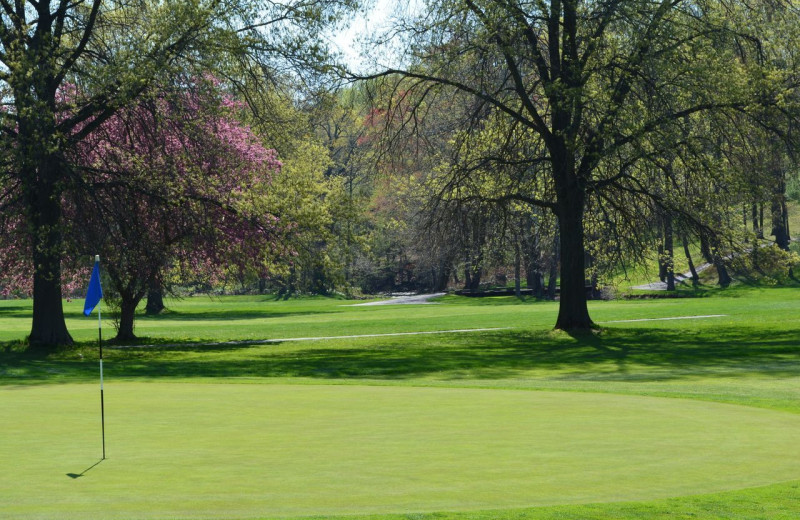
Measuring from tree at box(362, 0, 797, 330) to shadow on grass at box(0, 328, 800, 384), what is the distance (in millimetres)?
3994

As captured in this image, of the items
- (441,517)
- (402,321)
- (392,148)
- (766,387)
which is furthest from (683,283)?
(441,517)

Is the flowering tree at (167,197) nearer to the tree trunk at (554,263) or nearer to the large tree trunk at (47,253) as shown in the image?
the large tree trunk at (47,253)

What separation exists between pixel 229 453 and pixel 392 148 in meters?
26.7

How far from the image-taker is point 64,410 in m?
14.8

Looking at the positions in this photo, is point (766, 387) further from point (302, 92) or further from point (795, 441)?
point (302, 92)

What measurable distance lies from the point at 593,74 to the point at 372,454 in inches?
991

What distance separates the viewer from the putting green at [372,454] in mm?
8080

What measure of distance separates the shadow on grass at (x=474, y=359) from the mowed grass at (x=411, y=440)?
0.19 meters

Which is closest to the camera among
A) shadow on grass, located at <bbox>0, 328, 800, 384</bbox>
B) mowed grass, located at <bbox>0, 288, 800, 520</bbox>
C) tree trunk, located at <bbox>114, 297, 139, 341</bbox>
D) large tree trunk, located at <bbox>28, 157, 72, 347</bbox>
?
mowed grass, located at <bbox>0, 288, 800, 520</bbox>

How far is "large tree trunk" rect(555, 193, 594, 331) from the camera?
35031 mm

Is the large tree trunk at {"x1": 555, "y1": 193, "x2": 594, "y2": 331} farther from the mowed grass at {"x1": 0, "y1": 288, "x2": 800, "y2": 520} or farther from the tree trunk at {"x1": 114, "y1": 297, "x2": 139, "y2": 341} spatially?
the tree trunk at {"x1": 114, "y1": 297, "x2": 139, "y2": 341}

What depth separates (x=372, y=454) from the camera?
10.2m

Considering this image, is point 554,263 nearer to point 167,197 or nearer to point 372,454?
point 167,197

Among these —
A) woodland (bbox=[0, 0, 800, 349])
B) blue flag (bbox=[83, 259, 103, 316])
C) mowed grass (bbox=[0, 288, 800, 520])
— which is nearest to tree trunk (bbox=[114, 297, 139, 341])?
woodland (bbox=[0, 0, 800, 349])
